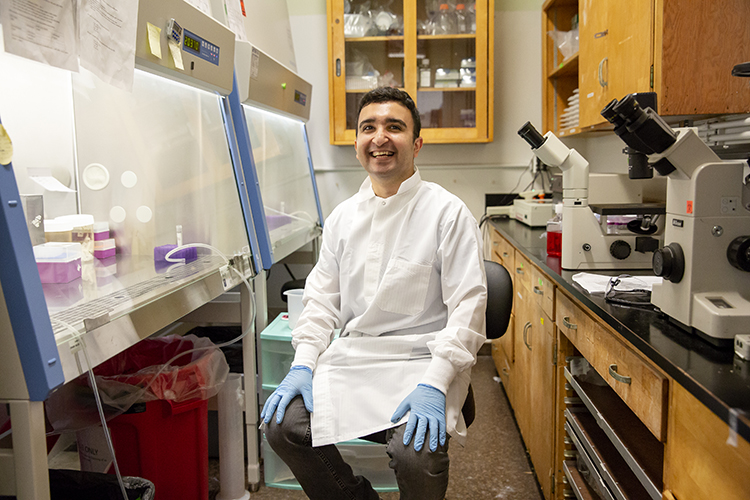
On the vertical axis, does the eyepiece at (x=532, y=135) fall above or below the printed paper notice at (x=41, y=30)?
below

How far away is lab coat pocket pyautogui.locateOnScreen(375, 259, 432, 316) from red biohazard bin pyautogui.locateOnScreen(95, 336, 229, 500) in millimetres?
595

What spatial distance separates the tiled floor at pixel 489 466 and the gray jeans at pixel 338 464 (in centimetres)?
61

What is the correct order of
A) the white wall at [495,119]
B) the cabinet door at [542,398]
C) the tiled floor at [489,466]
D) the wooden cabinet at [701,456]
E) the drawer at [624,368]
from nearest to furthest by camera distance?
1. the wooden cabinet at [701,456]
2. the drawer at [624,368]
3. the cabinet door at [542,398]
4. the tiled floor at [489,466]
5. the white wall at [495,119]

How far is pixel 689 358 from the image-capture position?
889 millimetres

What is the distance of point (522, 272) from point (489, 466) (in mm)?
779

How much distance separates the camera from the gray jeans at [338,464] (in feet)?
3.97

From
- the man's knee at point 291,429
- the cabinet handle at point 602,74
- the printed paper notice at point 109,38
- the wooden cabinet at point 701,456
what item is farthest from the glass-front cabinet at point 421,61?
the wooden cabinet at point 701,456

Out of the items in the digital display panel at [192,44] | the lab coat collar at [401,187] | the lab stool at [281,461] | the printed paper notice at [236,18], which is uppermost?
the printed paper notice at [236,18]

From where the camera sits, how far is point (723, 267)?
979 millimetres

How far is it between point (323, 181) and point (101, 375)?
216cm

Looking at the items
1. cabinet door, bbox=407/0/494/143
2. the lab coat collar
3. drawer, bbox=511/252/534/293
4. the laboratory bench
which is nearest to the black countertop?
the laboratory bench

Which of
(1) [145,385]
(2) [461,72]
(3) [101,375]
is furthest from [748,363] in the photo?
(2) [461,72]

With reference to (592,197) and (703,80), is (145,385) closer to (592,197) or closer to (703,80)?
(592,197)

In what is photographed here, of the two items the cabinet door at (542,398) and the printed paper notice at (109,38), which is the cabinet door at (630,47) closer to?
the cabinet door at (542,398)
